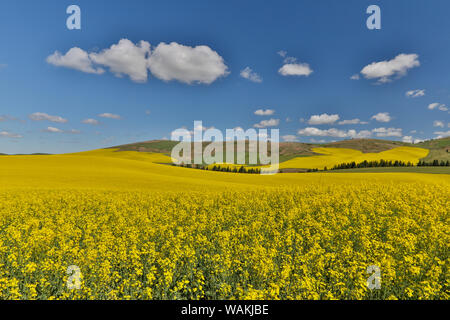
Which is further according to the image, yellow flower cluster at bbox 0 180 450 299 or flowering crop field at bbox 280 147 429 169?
flowering crop field at bbox 280 147 429 169

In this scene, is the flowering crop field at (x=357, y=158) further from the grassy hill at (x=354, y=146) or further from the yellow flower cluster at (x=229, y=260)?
the yellow flower cluster at (x=229, y=260)

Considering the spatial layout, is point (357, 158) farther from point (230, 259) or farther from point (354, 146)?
point (230, 259)

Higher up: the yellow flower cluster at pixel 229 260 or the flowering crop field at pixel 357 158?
the flowering crop field at pixel 357 158

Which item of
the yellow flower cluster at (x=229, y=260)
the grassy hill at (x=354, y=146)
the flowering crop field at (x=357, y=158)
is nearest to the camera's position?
the yellow flower cluster at (x=229, y=260)

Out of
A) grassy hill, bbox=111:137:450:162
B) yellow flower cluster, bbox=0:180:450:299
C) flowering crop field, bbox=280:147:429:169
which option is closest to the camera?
yellow flower cluster, bbox=0:180:450:299

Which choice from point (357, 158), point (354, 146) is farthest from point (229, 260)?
point (354, 146)

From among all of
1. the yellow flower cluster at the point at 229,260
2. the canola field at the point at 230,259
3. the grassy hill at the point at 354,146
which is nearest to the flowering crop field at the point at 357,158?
the grassy hill at the point at 354,146

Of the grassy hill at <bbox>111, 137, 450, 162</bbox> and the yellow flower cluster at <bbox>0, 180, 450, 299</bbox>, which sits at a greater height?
the grassy hill at <bbox>111, 137, 450, 162</bbox>

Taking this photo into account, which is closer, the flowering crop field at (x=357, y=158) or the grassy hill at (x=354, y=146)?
the flowering crop field at (x=357, y=158)

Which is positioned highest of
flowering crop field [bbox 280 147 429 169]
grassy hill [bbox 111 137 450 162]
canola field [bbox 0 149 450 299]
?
grassy hill [bbox 111 137 450 162]

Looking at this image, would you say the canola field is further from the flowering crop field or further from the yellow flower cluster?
the flowering crop field

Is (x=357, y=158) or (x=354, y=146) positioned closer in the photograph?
(x=357, y=158)

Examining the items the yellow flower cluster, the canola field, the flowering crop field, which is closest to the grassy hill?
the flowering crop field
